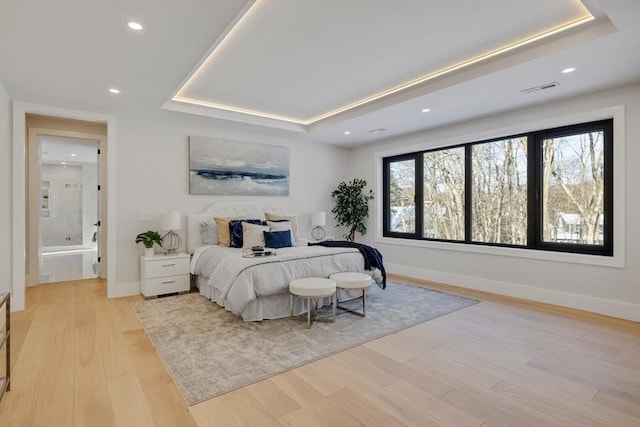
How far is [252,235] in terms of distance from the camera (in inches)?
179

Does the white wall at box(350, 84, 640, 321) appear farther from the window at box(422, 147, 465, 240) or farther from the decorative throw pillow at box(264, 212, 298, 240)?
the decorative throw pillow at box(264, 212, 298, 240)

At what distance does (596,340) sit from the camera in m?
3.00

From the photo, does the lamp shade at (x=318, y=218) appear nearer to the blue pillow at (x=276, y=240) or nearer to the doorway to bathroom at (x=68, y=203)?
the blue pillow at (x=276, y=240)

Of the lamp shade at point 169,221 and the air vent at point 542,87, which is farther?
the lamp shade at point 169,221

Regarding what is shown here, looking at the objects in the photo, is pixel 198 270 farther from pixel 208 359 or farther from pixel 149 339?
pixel 208 359

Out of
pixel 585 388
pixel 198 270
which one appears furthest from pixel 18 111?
pixel 585 388

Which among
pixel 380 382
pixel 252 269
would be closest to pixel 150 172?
pixel 252 269

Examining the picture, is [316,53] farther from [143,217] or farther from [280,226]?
[143,217]

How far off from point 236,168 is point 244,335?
3134 millimetres

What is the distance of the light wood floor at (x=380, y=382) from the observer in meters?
1.90

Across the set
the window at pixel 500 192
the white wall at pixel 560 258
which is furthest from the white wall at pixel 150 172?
the window at pixel 500 192

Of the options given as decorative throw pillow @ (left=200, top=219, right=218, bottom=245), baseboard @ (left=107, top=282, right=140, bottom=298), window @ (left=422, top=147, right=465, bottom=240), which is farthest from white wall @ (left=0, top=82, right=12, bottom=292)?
window @ (left=422, top=147, right=465, bottom=240)

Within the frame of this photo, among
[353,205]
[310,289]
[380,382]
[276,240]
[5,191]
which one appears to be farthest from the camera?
[353,205]

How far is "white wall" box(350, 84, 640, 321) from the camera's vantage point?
352 cm
